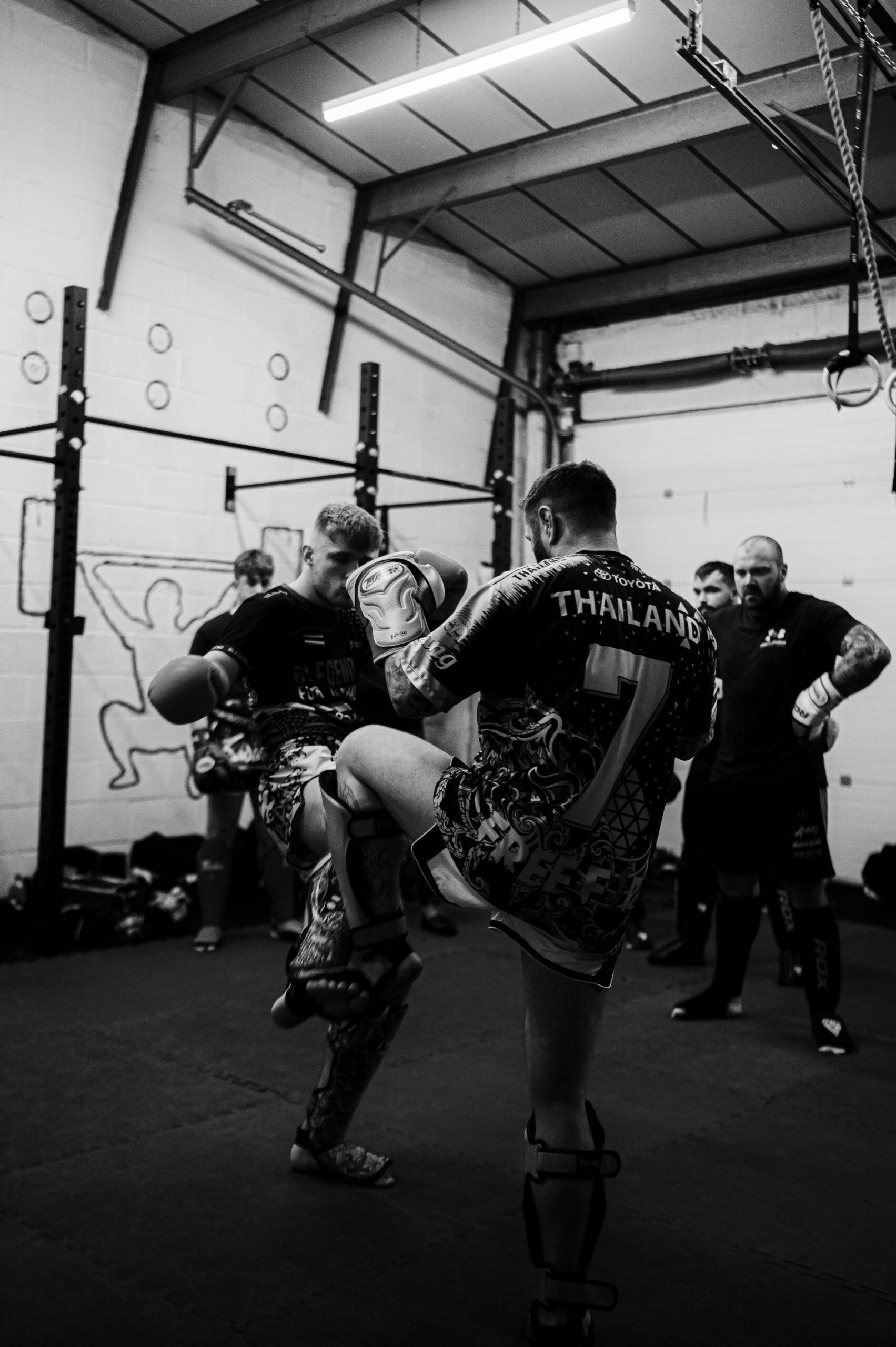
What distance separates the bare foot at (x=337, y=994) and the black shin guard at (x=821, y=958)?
2.23 m

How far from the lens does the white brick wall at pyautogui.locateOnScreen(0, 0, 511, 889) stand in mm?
5691

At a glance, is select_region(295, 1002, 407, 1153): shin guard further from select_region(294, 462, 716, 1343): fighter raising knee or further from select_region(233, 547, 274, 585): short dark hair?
select_region(233, 547, 274, 585): short dark hair

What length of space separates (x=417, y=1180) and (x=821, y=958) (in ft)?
5.91

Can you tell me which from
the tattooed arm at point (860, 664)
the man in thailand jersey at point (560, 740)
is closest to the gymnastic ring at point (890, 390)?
the tattooed arm at point (860, 664)

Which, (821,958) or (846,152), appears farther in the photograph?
(821,958)

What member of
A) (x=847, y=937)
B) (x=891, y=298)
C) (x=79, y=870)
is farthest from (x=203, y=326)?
(x=847, y=937)

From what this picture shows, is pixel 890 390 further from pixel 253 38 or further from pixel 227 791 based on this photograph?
pixel 253 38

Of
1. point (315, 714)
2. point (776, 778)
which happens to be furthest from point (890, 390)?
point (315, 714)

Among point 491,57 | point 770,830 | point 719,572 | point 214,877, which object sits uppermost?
point 491,57

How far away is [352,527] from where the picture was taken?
9.79 feet

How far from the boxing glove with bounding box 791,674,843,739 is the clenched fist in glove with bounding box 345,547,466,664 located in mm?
1903

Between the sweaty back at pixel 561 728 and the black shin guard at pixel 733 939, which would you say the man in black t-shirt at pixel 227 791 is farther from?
the sweaty back at pixel 561 728

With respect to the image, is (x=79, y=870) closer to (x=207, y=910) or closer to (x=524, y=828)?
(x=207, y=910)

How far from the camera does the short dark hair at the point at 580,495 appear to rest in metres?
2.11
